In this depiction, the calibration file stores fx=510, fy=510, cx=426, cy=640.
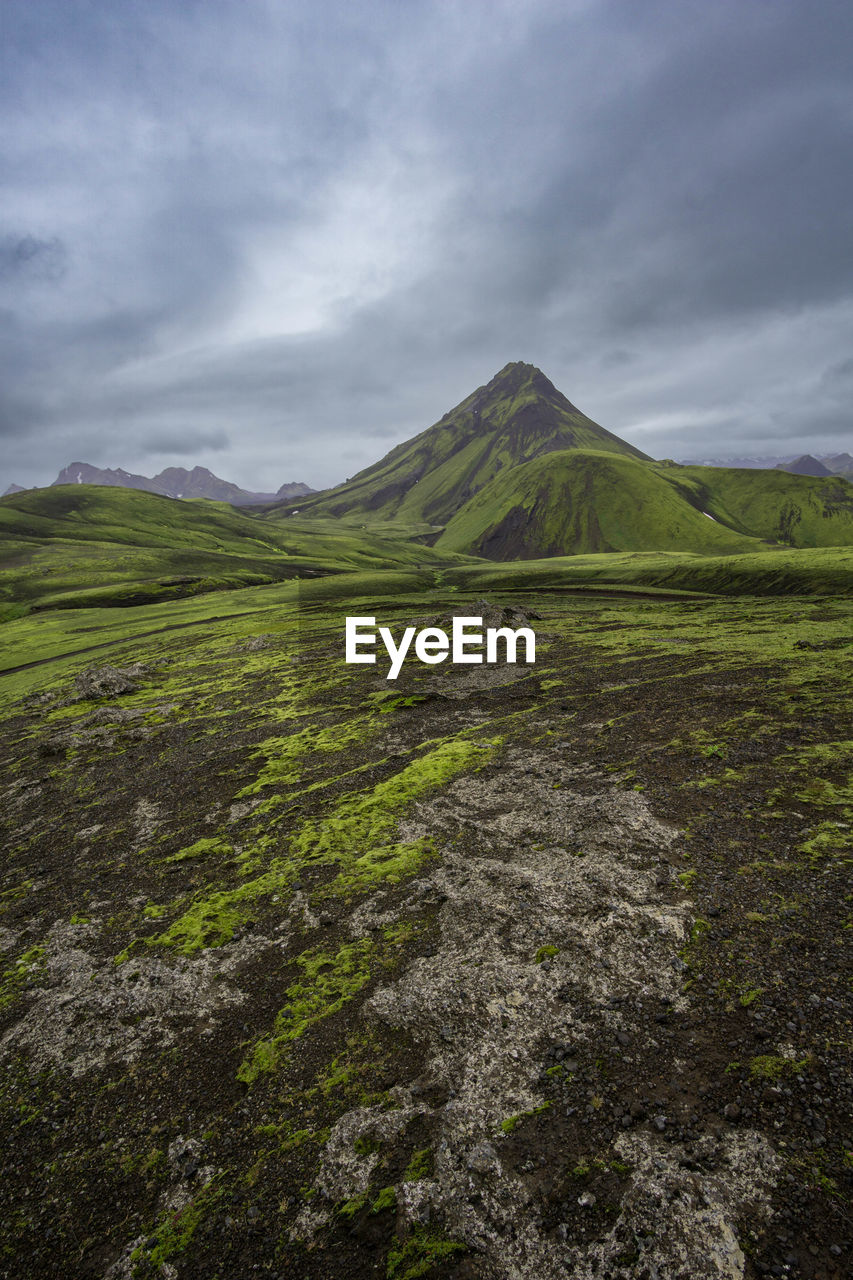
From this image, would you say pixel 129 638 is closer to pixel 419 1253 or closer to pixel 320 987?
pixel 320 987

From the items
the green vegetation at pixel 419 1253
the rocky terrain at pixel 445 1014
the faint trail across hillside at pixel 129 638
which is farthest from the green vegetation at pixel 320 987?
the faint trail across hillside at pixel 129 638

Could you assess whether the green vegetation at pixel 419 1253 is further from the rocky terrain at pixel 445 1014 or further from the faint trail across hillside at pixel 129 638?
the faint trail across hillside at pixel 129 638

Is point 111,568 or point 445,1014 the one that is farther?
point 111,568

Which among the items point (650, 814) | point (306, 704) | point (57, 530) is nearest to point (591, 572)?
point (306, 704)

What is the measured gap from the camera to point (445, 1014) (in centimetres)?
1150

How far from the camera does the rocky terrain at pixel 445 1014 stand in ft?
25.9

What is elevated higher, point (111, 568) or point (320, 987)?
point (111, 568)

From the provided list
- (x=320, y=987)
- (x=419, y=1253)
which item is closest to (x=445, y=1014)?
(x=320, y=987)

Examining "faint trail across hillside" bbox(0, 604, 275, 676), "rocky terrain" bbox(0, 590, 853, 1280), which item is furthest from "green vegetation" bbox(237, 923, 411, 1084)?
"faint trail across hillside" bbox(0, 604, 275, 676)

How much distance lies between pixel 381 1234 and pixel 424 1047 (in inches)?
119

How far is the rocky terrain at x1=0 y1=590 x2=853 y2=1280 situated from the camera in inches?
311

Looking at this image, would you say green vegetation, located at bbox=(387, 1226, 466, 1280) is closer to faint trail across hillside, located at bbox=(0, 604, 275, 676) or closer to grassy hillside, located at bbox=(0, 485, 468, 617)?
faint trail across hillside, located at bbox=(0, 604, 275, 676)

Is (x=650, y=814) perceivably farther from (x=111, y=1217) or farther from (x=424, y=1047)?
(x=111, y=1217)

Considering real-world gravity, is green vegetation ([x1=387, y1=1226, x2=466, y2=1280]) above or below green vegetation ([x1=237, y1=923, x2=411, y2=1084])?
above
